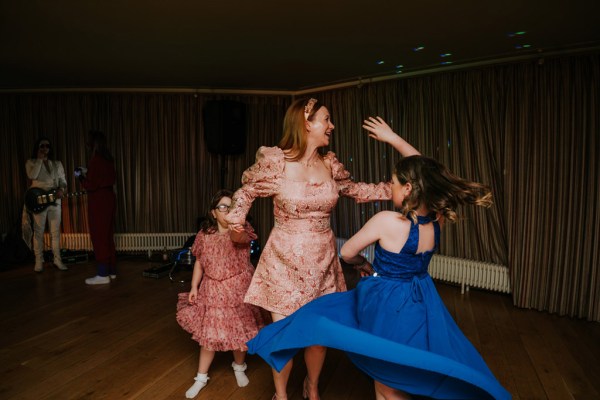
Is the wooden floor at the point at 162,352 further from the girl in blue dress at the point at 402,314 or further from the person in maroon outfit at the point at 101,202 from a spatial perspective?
the girl in blue dress at the point at 402,314

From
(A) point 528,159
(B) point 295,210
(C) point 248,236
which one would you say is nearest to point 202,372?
(C) point 248,236

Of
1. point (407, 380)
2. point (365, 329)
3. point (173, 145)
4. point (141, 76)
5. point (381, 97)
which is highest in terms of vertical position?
point (141, 76)

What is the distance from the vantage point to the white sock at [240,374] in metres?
2.75

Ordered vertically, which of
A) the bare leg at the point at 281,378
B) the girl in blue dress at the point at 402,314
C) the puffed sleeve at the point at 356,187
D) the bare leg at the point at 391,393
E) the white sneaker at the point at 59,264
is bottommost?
the white sneaker at the point at 59,264

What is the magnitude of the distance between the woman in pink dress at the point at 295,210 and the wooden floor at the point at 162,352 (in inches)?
29.3

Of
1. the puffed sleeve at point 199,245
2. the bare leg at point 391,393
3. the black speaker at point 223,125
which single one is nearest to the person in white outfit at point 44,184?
the black speaker at point 223,125

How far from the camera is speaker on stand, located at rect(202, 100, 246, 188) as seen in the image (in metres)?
6.05

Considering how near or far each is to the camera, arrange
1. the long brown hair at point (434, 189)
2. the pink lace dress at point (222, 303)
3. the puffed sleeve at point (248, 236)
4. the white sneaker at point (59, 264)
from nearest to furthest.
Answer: the long brown hair at point (434, 189) < the puffed sleeve at point (248, 236) < the pink lace dress at point (222, 303) < the white sneaker at point (59, 264)

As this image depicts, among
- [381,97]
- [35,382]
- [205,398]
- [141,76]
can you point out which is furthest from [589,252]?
[141,76]

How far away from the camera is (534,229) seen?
4.14 m

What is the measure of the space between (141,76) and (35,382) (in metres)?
3.87

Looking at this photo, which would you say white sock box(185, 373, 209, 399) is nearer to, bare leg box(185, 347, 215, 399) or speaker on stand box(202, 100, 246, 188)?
bare leg box(185, 347, 215, 399)

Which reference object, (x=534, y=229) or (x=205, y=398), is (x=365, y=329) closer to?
(x=205, y=398)

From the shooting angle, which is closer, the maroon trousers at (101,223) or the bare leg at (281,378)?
the bare leg at (281,378)
